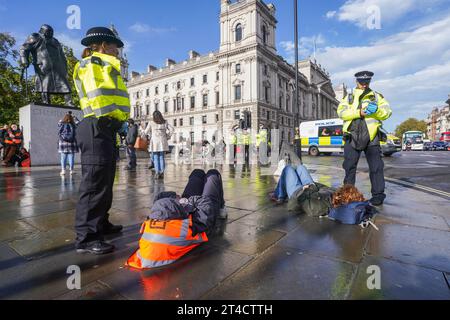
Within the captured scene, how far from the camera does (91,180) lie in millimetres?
2189

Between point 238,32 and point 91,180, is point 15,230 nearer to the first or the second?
point 91,180

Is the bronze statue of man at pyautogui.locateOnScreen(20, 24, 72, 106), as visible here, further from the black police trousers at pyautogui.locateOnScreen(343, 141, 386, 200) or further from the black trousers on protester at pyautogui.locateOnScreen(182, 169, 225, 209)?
the black police trousers at pyautogui.locateOnScreen(343, 141, 386, 200)

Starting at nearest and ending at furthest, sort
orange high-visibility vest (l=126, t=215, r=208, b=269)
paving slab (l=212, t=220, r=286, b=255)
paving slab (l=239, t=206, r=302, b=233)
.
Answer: orange high-visibility vest (l=126, t=215, r=208, b=269) < paving slab (l=212, t=220, r=286, b=255) < paving slab (l=239, t=206, r=302, b=233)

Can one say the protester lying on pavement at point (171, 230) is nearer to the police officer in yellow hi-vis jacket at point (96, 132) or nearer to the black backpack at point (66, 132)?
the police officer in yellow hi-vis jacket at point (96, 132)

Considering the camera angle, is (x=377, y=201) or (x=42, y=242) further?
(x=377, y=201)

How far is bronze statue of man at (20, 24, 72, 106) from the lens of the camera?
10375 millimetres

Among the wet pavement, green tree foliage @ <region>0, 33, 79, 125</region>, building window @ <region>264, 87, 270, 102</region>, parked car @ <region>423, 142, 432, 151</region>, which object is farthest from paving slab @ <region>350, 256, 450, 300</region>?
parked car @ <region>423, 142, 432, 151</region>

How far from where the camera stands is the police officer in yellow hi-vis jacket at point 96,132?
211 cm

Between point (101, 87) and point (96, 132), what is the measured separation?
38cm

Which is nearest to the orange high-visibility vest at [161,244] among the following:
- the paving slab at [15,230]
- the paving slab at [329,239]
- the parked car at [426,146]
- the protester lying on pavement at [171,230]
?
the protester lying on pavement at [171,230]

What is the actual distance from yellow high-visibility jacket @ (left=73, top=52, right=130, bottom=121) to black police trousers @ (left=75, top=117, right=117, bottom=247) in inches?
4.4

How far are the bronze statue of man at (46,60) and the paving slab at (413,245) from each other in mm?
12747

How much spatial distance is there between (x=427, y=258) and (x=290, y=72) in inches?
2320

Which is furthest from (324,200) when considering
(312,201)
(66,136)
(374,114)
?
(66,136)
